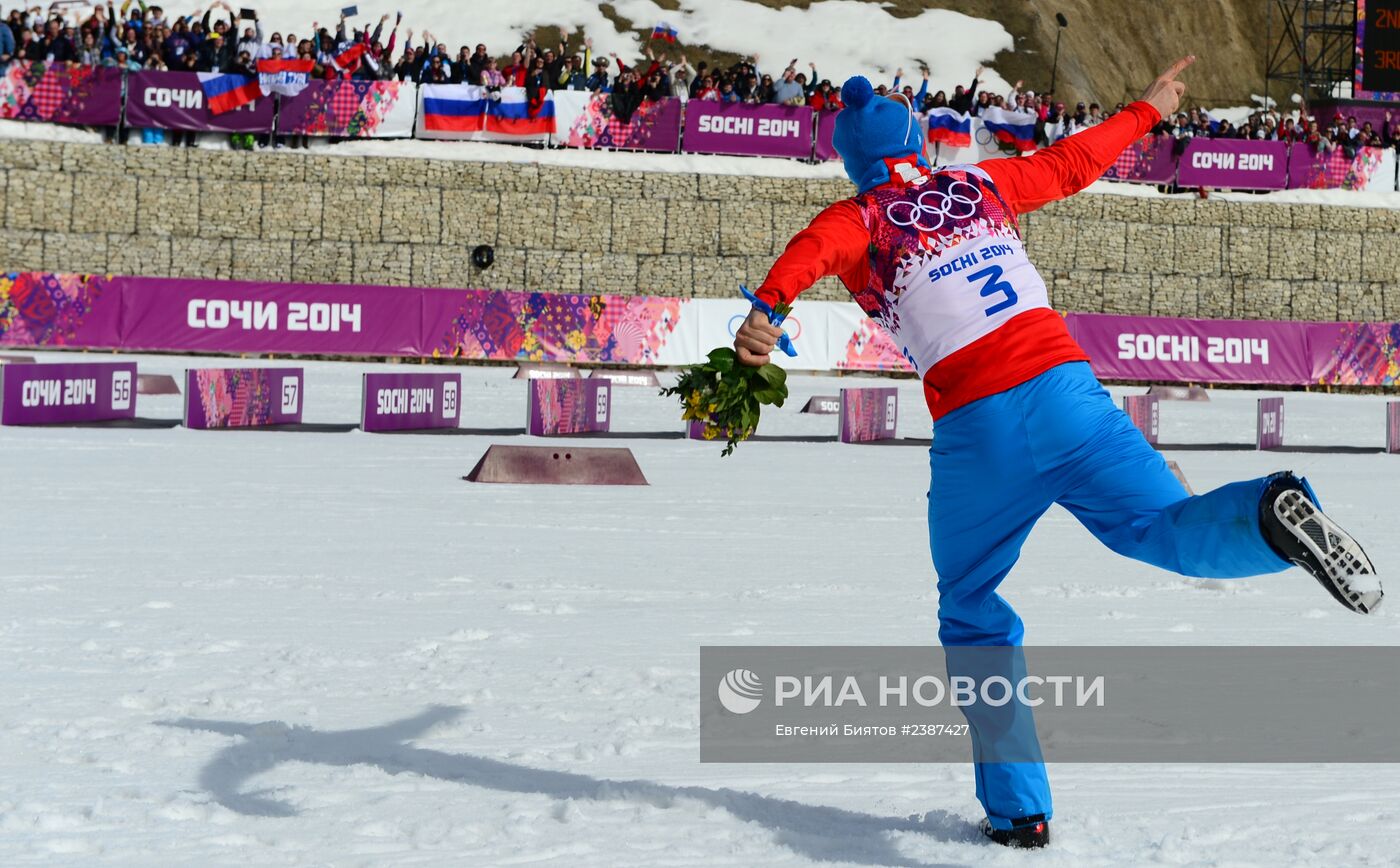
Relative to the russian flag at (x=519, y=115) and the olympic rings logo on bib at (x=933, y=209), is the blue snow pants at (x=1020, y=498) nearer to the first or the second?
the olympic rings logo on bib at (x=933, y=209)

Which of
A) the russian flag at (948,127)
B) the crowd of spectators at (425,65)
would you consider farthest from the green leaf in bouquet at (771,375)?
the russian flag at (948,127)

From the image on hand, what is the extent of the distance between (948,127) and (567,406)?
1548 centimetres

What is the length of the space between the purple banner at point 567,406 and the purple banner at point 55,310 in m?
11.6

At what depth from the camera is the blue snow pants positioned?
12.9ft

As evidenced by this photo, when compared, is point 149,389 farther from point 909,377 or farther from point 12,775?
point 12,775

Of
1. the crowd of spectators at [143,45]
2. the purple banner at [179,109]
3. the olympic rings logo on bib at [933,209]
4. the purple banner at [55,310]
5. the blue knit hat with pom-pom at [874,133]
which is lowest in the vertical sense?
the olympic rings logo on bib at [933,209]

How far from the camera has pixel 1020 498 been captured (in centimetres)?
409

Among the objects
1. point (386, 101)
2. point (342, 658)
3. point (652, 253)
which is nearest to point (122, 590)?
point (342, 658)

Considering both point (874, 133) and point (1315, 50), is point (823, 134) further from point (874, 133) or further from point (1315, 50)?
point (1315, 50)

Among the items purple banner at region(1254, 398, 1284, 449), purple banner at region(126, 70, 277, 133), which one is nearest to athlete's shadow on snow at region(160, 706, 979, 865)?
purple banner at region(1254, 398, 1284, 449)

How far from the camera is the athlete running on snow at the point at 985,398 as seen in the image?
3.96 m

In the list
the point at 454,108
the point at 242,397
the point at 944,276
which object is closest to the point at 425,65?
the point at 454,108

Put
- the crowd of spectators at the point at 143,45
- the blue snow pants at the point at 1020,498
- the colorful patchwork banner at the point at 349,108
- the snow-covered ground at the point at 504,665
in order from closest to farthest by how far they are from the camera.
Result: the blue snow pants at the point at 1020,498
the snow-covered ground at the point at 504,665
the crowd of spectators at the point at 143,45
the colorful patchwork banner at the point at 349,108

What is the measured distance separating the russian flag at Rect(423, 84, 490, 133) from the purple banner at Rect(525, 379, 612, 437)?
13.9m
